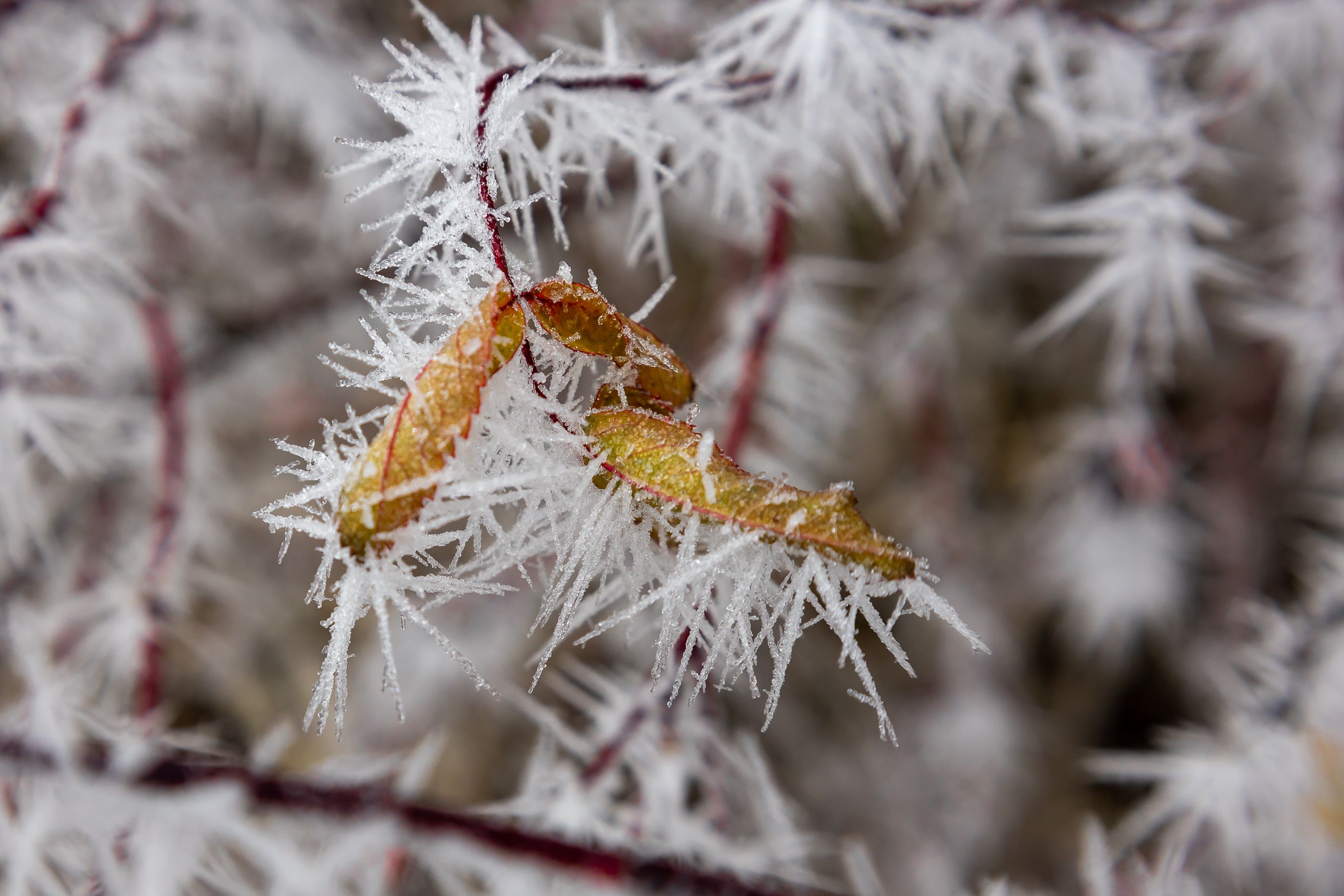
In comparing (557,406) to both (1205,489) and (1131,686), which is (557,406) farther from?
(1131,686)

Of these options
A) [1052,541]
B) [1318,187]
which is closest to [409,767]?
[1052,541]

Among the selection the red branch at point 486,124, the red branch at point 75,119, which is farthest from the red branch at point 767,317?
the red branch at point 75,119

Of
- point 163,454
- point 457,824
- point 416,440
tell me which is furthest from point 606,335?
point 163,454

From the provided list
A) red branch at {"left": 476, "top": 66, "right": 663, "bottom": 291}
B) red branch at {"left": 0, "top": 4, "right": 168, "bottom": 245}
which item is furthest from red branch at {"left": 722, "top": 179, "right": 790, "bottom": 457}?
red branch at {"left": 0, "top": 4, "right": 168, "bottom": 245}

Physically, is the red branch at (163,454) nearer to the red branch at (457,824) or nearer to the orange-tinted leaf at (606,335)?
the red branch at (457,824)

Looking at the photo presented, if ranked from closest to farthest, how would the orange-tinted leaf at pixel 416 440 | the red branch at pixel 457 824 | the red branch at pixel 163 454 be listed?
the orange-tinted leaf at pixel 416 440
the red branch at pixel 457 824
the red branch at pixel 163 454

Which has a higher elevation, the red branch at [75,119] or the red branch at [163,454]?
the red branch at [75,119]
